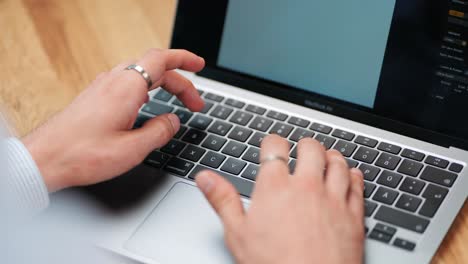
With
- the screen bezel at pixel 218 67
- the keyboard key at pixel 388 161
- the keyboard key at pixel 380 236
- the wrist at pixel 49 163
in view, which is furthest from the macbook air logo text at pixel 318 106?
the wrist at pixel 49 163

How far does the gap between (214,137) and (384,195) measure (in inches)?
8.8

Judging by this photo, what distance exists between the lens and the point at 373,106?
87 cm

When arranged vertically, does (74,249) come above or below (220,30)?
below

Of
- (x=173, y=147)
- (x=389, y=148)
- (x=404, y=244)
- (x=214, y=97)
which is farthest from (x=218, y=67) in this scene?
(x=404, y=244)

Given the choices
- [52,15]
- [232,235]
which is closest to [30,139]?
[232,235]

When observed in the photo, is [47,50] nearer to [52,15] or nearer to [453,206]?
[52,15]

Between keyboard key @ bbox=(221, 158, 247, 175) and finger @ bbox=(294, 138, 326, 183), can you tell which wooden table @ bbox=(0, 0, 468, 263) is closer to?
keyboard key @ bbox=(221, 158, 247, 175)

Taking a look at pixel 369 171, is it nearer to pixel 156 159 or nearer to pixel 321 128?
pixel 321 128

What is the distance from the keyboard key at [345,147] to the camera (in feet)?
2.74

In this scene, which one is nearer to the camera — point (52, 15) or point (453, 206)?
point (453, 206)

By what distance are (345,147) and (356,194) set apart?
12cm

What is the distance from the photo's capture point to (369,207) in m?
0.76

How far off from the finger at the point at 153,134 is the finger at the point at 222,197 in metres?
0.11

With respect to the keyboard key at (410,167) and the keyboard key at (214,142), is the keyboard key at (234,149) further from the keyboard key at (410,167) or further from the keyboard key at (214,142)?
the keyboard key at (410,167)
